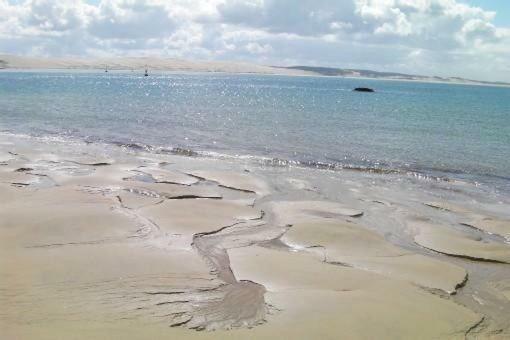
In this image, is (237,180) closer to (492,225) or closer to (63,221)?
(63,221)

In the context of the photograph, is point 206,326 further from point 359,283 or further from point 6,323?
point 359,283

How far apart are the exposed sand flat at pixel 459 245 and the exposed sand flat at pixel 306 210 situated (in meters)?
2.18

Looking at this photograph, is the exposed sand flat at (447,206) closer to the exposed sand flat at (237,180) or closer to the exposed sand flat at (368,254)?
the exposed sand flat at (368,254)

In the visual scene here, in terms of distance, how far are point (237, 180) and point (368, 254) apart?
26.1 feet

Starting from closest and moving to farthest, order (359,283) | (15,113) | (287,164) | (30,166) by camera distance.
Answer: (359,283) < (30,166) < (287,164) < (15,113)

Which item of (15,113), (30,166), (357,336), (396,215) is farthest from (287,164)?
(15,113)

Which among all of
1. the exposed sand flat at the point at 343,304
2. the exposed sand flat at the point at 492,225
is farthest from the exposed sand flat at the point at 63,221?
the exposed sand flat at the point at 492,225

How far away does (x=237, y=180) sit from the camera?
18.0 meters

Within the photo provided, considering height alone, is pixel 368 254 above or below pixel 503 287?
above

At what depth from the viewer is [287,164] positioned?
23.0 m

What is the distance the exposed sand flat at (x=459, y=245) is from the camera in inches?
451

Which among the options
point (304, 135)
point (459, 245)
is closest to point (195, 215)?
point (459, 245)

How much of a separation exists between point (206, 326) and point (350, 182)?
13.3 metres

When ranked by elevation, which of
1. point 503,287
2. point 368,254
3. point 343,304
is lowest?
point 503,287
